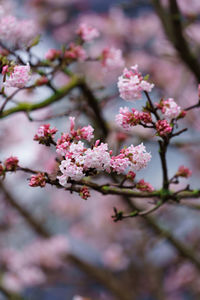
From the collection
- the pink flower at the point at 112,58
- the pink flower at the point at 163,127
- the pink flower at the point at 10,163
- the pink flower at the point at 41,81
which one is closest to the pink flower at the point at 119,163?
the pink flower at the point at 163,127

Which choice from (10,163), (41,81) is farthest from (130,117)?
(41,81)

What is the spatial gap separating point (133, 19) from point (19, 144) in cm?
218

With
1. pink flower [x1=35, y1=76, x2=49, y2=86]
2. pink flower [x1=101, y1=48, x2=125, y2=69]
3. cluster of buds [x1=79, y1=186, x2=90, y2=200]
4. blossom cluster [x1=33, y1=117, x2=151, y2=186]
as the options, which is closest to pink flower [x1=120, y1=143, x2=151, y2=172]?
blossom cluster [x1=33, y1=117, x2=151, y2=186]

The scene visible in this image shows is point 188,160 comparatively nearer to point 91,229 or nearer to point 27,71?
point 91,229

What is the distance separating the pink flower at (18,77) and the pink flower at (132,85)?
0.21 metres

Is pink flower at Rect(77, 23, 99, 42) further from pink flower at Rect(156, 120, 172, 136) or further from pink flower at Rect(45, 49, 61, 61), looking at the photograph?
pink flower at Rect(156, 120, 172, 136)

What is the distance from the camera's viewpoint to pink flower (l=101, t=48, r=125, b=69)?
54.9 inches

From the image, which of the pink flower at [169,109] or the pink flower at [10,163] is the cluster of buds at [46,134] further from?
the pink flower at [169,109]

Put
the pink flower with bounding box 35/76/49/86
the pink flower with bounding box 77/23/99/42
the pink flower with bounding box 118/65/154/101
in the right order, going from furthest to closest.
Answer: the pink flower with bounding box 77/23/99/42 < the pink flower with bounding box 35/76/49/86 < the pink flower with bounding box 118/65/154/101

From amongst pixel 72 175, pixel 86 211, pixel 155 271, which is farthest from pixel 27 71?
pixel 86 211

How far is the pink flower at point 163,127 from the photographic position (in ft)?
2.81

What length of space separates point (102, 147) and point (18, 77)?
261 mm

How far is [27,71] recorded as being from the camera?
0.88m

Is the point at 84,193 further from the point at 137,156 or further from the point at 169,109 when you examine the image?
the point at 169,109
